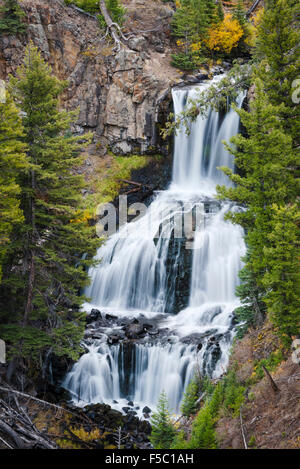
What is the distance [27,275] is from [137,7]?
31250 millimetres

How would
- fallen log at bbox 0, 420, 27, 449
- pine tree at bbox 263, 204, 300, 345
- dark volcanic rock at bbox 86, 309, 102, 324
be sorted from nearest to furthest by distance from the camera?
1. fallen log at bbox 0, 420, 27, 449
2. pine tree at bbox 263, 204, 300, 345
3. dark volcanic rock at bbox 86, 309, 102, 324

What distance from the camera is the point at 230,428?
773 centimetres

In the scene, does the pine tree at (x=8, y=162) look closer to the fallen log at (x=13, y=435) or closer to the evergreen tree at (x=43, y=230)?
the evergreen tree at (x=43, y=230)

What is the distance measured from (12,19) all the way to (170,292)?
22326 millimetres

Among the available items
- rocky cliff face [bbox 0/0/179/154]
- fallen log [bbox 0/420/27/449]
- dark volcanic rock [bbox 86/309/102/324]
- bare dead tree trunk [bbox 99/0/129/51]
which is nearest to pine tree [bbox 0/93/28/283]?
fallen log [bbox 0/420/27/449]

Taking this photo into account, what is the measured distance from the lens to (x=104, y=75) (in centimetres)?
2875

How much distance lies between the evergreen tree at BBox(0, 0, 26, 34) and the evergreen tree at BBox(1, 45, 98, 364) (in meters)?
16.4

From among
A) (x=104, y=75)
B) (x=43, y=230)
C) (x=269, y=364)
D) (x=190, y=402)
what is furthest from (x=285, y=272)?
(x=104, y=75)

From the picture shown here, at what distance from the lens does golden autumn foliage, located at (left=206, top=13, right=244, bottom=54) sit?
3155 centimetres

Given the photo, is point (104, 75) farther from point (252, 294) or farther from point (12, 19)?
point (252, 294)

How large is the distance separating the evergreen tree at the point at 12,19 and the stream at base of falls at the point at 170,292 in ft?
39.7

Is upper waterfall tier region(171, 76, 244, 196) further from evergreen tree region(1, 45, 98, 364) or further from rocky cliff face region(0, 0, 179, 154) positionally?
evergreen tree region(1, 45, 98, 364)

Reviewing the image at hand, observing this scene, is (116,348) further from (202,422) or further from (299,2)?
(299,2)

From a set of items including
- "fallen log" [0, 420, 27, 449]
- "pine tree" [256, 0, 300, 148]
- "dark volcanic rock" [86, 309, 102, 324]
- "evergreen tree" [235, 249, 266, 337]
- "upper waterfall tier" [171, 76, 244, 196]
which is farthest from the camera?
"upper waterfall tier" [171, 76, 244, 196]
